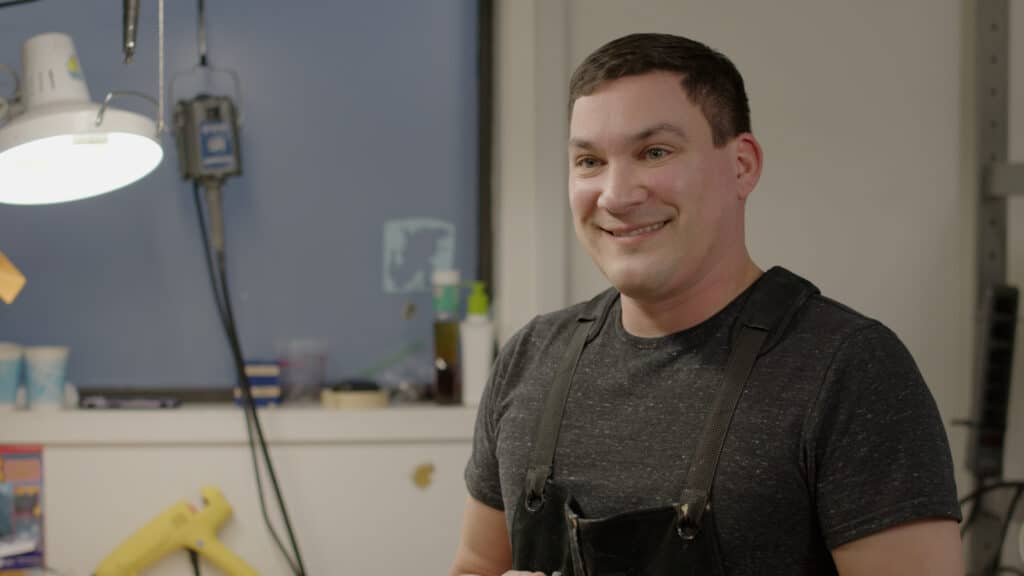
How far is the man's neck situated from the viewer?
1074 mm

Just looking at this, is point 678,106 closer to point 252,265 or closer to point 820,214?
point 820,214

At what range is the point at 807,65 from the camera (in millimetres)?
1749

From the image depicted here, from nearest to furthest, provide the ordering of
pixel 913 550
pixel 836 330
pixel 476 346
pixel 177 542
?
pixel 913 550 → pixel 836 330 → pixel 177 542 → pixel 476 346

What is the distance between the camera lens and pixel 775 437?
3.14 ft

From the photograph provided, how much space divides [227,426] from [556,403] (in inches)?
31.3

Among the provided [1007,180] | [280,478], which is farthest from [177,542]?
[1007,180]

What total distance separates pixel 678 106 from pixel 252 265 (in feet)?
3.42

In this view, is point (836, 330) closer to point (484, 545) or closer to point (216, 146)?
point (484, 545)

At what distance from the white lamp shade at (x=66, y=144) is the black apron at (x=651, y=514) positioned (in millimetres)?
569

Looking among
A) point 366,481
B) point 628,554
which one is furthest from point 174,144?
point 628,554

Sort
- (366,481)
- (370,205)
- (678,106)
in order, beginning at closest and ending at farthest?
(678,106), (366,481), (370,205)

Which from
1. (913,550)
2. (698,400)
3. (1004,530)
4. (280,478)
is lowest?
(1004,530)

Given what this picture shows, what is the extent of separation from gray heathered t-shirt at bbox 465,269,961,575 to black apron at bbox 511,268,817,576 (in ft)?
0.04

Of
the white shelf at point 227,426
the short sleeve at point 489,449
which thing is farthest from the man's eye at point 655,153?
the white shelf at point 227,426
